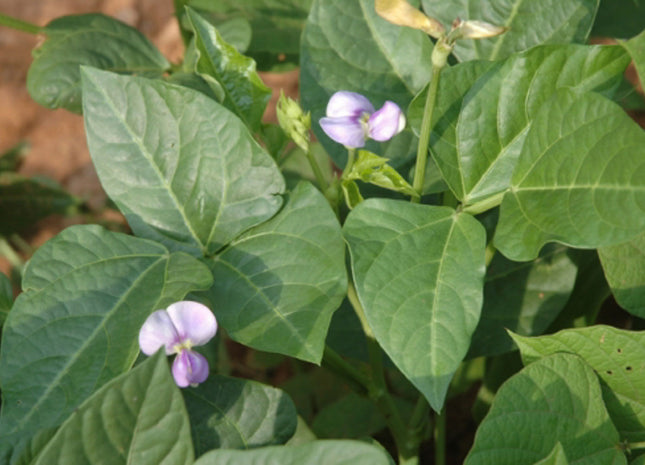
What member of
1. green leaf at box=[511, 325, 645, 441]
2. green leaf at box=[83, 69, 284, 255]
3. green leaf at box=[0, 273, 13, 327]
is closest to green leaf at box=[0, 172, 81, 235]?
green leaf at box=[0, 273, 13, 327]

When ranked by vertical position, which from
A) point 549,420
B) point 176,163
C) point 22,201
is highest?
point 176,163

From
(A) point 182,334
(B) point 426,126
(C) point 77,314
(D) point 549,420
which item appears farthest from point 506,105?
(C) point 77,314

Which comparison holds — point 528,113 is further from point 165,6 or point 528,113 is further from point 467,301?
point 165,6

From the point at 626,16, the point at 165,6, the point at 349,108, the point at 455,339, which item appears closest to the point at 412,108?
the point at 349,108

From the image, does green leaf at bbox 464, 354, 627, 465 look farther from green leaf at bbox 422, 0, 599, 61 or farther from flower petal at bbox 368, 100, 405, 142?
green leaf at bbox 422, 0, 599, 61

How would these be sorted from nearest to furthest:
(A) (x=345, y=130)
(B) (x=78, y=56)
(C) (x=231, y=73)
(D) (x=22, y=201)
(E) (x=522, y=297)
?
(A) (x=345, y=130) → (C) (x=231, y=73) → (E) (x=522, y=297) → (B) (x=78, y=56) → (D) (x=22, y=201)

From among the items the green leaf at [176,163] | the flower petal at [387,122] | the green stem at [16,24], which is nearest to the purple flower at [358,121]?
the flower petal at [387,122]

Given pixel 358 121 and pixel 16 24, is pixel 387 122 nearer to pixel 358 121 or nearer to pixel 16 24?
pixel 358 121
